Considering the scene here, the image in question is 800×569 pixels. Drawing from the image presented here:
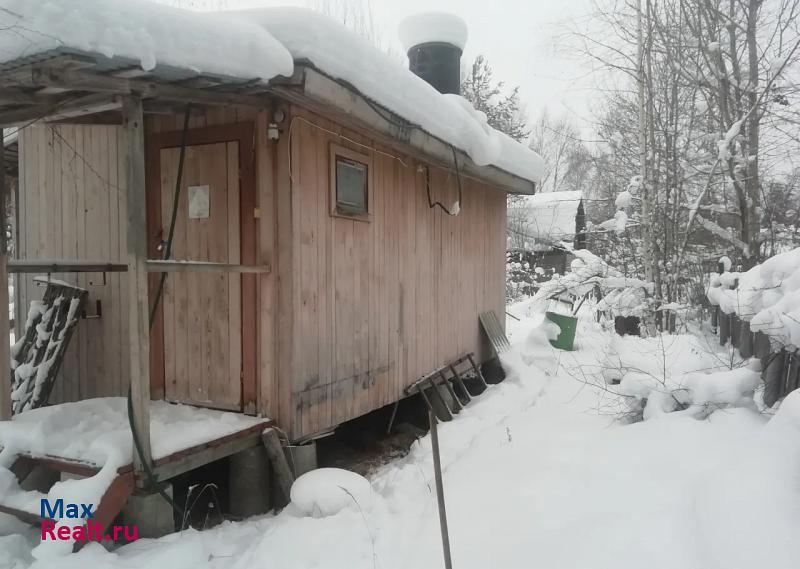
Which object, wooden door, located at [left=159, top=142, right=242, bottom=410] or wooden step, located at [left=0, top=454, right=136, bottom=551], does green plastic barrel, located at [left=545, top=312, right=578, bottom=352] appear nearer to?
wooden door, located at [left=159, top=142, right=242, bottom=410]

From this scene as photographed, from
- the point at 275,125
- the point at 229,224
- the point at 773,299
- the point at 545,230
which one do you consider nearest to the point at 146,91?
the point at 275,125

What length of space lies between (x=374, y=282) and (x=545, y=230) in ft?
67.1

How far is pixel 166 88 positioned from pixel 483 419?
3.78 metres

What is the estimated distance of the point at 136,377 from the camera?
2775 mm

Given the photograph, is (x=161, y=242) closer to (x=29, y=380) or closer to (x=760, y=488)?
(x=29, y=380)

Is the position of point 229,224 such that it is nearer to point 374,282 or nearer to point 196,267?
point 196,267

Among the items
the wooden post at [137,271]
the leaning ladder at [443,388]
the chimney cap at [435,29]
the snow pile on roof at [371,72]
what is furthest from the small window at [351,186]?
the chimney cap at [435,29]

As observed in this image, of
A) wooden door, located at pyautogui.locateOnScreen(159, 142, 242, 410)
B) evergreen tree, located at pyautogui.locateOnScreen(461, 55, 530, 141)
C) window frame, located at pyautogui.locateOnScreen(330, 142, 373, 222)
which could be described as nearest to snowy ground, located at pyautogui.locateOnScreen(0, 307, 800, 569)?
wooden door, located at pyautogui.locateOnScreen(159, 142, 242, 410)

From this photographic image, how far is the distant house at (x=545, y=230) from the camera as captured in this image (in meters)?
20.4

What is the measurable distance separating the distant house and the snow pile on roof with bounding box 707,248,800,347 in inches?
571

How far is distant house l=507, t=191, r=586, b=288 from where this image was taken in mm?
20422

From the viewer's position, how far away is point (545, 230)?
77.9ft

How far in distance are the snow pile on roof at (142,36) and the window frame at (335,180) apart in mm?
1167

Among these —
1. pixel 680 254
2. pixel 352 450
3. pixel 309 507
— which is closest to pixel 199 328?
pixel 309 507
